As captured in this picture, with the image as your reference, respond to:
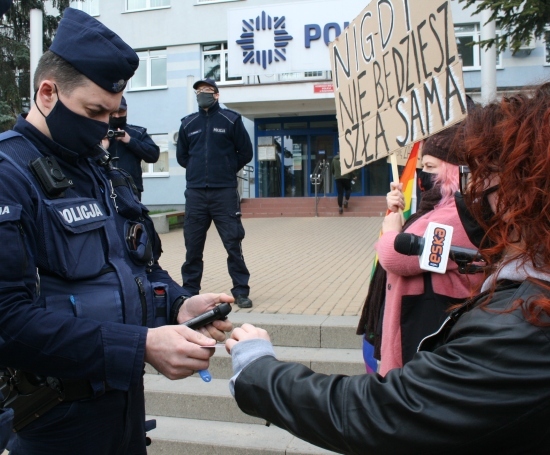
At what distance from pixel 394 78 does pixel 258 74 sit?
49.0 feet

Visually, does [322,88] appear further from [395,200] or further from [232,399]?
[395,200]

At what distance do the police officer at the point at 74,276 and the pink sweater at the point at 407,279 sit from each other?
1113mm

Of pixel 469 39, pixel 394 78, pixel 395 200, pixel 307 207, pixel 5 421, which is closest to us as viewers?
pixel 5 421

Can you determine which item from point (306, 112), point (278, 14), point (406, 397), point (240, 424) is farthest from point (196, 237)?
point (306, 112)

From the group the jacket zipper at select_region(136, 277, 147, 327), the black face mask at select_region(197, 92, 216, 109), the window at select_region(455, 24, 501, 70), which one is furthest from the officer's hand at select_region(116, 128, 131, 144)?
the window at select_region(455, 24, 501, 70)

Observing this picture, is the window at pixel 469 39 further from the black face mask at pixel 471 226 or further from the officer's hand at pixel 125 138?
the black face mask at pixel 471 226

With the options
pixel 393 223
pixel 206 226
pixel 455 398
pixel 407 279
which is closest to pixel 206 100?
pixel 206 226

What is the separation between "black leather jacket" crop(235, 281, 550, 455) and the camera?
3.49 ft

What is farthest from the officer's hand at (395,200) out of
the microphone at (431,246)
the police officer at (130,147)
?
the police officer at (130,147)

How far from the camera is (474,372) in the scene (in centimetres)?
109

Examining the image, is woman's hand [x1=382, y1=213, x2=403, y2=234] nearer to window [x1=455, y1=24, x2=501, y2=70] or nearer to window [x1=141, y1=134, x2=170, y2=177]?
window [x1=455, y1=24, x2=501, y2=70]

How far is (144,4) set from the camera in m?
22.0

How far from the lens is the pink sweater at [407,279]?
263cm

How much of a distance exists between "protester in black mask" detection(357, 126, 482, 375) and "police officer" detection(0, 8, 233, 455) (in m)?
1.15
